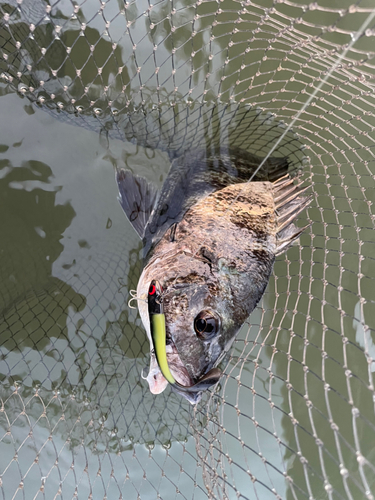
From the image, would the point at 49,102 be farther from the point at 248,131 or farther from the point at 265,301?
the point at 265,301

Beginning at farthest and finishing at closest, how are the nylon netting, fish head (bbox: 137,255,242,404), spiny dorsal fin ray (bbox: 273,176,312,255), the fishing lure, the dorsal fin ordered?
the nylon netting < the dorsal fin < spiny dorsal fin ray (bbox: 273,176,312,255) < fish head (bbox: 137,255,242,404) < the fishing lure

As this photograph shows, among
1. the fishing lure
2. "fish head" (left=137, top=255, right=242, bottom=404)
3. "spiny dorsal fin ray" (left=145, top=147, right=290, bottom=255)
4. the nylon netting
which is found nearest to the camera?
the fishing lure

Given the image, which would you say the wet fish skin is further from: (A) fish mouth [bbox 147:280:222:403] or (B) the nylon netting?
(B) the nylon netting

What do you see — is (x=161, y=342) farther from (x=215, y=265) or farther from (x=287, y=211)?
(x=287, y=211)

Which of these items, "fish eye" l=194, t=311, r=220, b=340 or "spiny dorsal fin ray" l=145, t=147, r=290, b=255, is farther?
"spiny dorsal fin ray" l=145, t=147, r=290, b=255

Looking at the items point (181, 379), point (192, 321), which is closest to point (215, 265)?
point (192, 321)

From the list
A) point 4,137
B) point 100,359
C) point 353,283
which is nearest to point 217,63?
point 4,137

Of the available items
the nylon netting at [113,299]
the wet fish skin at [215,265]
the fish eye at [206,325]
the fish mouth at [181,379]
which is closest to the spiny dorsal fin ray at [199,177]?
the wet fish skin at [215,265]

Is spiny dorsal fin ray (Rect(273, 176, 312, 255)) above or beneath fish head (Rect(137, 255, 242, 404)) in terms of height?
above

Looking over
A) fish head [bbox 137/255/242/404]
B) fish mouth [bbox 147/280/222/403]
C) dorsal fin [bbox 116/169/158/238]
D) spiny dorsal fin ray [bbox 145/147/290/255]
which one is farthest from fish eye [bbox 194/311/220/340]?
dorsal fin [bbox 116/169/158/238]
